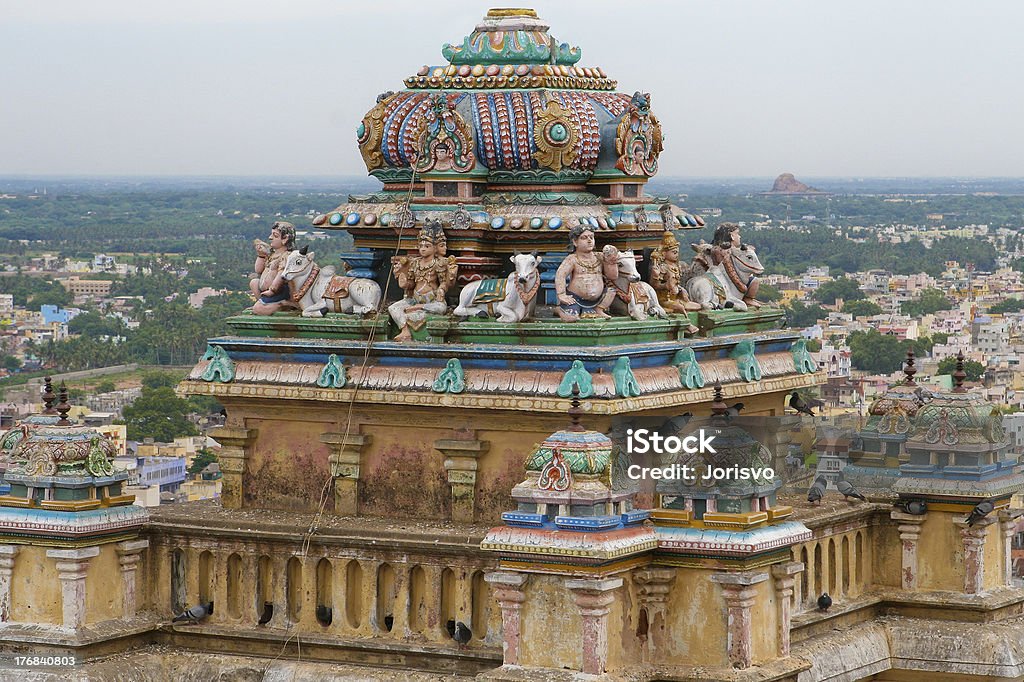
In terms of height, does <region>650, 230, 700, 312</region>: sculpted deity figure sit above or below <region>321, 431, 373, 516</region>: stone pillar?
above

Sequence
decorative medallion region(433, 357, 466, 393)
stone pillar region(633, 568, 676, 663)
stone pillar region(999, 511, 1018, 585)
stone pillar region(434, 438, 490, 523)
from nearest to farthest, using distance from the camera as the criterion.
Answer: stone pillar region(633, 568, 676, 663) < decorative medallion region(433, 357, 466, 393) < stone pillar region(434, 438, 490, 523) < stone pillar region(999, 511, 1018, 585)

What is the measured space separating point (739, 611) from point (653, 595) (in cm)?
62

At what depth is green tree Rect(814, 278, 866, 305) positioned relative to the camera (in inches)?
5257

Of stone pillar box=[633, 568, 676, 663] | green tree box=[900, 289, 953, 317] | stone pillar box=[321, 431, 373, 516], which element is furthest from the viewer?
green tree box=[900, 289, 953, 317]

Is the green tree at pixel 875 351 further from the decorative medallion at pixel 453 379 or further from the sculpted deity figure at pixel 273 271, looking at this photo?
the decorative medallion at pixel 453 379

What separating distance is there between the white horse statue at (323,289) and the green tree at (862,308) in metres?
101

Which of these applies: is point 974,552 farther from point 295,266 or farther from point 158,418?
point 158,418

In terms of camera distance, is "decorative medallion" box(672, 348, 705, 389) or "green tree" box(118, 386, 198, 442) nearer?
"decorative medallion" box(672, 348, 705, 389)

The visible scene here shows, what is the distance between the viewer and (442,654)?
→ 23422 millimetres

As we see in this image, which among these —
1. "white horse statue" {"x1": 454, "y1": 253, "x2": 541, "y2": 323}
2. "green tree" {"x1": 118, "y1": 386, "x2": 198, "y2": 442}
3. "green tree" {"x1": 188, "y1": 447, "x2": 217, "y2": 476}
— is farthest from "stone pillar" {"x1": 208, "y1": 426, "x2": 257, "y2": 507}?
"green tree" {"x1": 118, "y1": 386, "x2": 198, "y2": 442}

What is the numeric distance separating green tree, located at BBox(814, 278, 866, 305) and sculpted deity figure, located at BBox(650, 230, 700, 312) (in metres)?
105

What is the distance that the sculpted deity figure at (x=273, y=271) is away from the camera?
25297 mm

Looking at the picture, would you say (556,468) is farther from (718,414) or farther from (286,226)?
(286,226)

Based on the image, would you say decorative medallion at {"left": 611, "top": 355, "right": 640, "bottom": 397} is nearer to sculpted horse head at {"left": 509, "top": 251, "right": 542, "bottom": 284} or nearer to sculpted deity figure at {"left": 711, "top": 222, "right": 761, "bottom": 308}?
sculpted horse head at {"left": 509, "top": 251, "right": 542, "bottom": 284}
